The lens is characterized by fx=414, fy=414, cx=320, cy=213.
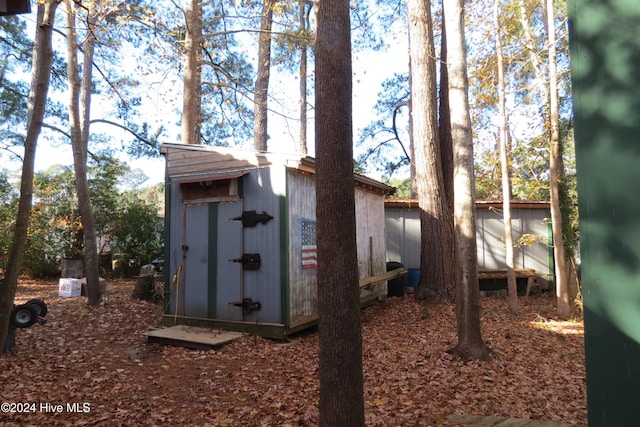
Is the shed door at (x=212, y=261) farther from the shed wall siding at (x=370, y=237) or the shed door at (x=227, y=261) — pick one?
the shed wall siding at (x=370, y=237)

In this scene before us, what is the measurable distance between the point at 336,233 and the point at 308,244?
14.1ft

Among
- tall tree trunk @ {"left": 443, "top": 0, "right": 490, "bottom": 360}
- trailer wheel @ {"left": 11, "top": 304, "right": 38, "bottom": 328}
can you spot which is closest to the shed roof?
tall tree trunk @ {"left": 443, "top": 0, "right": 490, "bottom": 360}

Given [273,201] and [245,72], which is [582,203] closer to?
[273,201]

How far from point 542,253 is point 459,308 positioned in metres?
8.16

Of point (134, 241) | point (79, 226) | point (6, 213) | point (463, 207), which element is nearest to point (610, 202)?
point (463, 207)

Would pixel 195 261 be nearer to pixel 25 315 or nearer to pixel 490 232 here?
pixel 25 315

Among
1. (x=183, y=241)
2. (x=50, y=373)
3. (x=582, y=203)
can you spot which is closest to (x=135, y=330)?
(x=183, y=241)

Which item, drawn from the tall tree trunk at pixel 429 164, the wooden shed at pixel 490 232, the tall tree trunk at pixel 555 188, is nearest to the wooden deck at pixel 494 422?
the tall tree trunk at pixel 555 188

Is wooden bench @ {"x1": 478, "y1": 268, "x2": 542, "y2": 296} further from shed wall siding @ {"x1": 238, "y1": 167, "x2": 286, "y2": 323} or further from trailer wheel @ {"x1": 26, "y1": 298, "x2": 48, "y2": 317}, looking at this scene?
trailer wheel @ {"x1": 26, "y1": 298, "x2": 48, "y2": 317}

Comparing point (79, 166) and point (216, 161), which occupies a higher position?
point (79, 166)

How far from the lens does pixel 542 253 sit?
39.7 ft

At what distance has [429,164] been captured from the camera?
9.34m

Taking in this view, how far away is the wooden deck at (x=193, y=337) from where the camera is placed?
610 cm

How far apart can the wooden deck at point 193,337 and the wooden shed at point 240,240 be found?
27 cm
